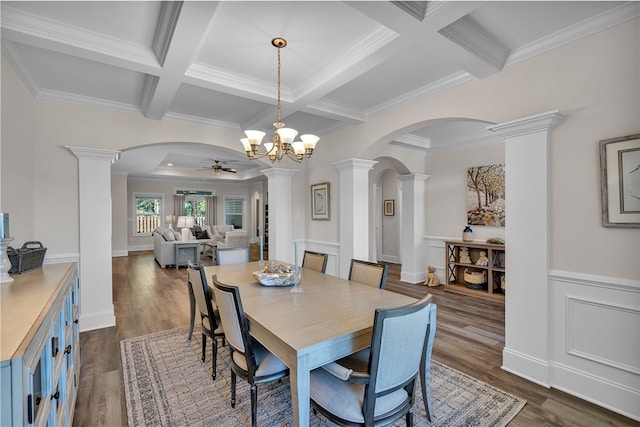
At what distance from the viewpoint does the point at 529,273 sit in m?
2.36

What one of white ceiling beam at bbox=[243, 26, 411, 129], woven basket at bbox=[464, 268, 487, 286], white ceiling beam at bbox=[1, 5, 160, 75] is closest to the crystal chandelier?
white ceiling beam at bbox=[243, 26, 411, 129]

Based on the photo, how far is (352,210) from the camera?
4062 mm

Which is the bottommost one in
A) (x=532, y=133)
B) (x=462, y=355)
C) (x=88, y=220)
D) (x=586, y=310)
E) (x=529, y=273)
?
(x=462, y=355)

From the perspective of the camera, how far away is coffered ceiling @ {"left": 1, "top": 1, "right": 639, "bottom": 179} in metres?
1.87

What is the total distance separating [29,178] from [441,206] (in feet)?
18.6

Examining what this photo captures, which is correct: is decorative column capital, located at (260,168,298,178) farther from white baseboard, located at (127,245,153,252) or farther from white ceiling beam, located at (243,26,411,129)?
white baseboard, located at (127,245,153,252)

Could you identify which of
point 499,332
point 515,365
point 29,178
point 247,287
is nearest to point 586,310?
point 515,365

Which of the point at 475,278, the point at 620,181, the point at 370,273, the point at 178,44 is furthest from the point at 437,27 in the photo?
the point at 475,278

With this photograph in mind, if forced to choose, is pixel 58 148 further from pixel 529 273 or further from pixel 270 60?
pixel 529 273

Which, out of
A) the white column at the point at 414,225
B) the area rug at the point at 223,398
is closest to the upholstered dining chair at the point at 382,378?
the area rug at the point at 223,398

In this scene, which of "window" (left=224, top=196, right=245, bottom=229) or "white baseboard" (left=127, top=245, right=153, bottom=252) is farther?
"window" (left=224, top=196, right=245, bottom=229)

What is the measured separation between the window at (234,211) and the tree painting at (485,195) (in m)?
9.33

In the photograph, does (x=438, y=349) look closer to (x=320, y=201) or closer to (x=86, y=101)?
(x=320, y=201)

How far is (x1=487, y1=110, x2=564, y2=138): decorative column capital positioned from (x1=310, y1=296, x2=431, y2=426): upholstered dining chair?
1.78m
